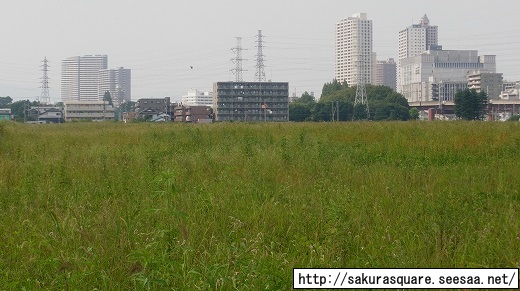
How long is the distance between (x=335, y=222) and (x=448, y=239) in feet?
3.45

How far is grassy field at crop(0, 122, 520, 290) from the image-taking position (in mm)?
4945

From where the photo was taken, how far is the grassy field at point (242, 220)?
16.2 ft

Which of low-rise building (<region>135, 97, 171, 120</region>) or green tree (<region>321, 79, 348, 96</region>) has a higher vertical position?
green tree (<region>321, 79, 348, 96</region>)

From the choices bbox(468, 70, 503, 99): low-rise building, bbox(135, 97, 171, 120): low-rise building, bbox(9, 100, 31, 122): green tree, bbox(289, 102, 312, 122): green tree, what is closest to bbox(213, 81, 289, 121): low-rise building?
bbox(289, 102, 312, 122): green tree

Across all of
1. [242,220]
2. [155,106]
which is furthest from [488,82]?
[242,220]

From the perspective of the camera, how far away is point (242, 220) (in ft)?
22.0

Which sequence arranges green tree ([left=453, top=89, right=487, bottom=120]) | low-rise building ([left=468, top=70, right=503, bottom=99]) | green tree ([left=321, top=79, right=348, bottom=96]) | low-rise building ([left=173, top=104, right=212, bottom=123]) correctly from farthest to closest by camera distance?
low-rise building ([left=468, top=70, right=503, bottom=99]) < green tree ([left=321, top=79, right=348, bottom=96]) < low-rise building ([left=173, top=104, right=212, bottom=123]) < green tree ([left=453, top=89, right=487, bottom=120])

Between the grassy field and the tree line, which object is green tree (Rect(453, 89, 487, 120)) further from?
the grassy field

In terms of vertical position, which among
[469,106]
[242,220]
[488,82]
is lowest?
[242,220]

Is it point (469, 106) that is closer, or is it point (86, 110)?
point (469, 106)

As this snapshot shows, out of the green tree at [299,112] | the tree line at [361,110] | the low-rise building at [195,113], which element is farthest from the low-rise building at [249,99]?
the low-rise building at [195,113]

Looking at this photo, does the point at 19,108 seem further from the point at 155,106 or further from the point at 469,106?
the point at 469,106

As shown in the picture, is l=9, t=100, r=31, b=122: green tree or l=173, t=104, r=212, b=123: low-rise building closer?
l=173, t=104, r=212, b=123: low-rise building

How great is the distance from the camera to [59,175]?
32.3 ft
